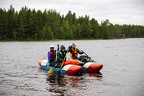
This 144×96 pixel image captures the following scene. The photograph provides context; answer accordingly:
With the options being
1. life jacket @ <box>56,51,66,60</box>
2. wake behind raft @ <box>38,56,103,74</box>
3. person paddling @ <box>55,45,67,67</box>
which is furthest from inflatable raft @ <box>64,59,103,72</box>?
life jacket @ <box>56,51,66,60</box>

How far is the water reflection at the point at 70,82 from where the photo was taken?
11.6 metres

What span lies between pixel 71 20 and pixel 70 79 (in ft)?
317

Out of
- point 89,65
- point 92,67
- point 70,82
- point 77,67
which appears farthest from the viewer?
point 89,65

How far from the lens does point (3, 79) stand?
47.6 feet

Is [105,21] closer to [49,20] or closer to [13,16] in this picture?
[49,20]

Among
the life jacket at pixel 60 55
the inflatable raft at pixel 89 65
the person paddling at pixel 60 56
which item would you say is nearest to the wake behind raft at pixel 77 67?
the inflatable raft at pixel 89 65

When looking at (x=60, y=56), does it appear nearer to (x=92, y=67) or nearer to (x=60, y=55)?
(x=60, y=55)

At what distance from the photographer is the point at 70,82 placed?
13578 millimetres

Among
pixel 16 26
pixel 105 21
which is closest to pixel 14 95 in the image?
pixel 16 26

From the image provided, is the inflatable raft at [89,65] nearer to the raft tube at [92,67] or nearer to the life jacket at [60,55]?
the raft tube at [92,67]

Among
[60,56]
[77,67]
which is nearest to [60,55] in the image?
[60,56]

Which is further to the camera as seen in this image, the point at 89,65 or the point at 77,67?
the point at 89,65

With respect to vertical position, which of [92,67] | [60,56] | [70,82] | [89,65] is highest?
[60,56]

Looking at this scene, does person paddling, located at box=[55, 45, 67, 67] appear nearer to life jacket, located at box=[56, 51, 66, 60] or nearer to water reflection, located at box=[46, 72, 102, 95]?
life jacket, located at box=[56, 51, 66, 60]
